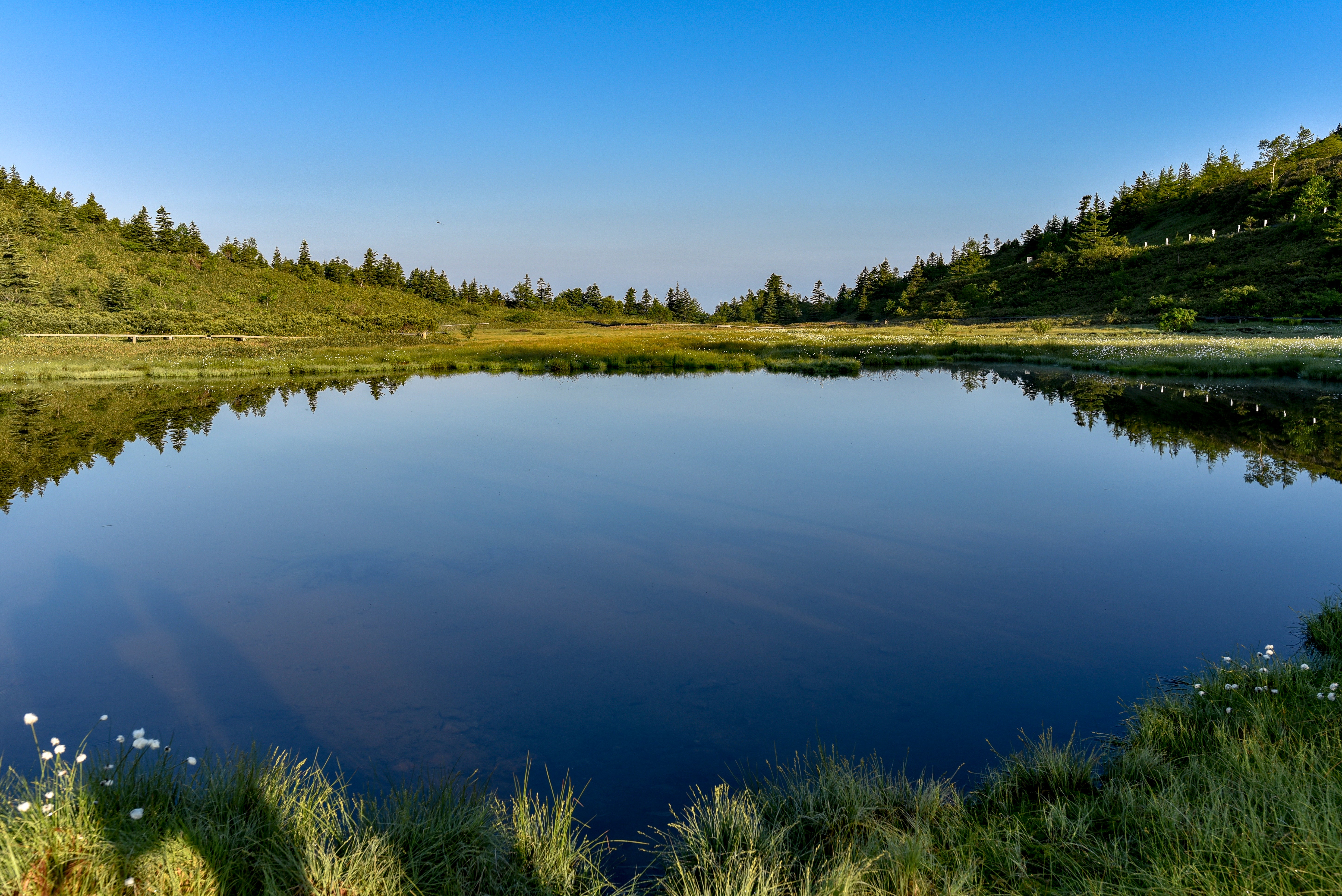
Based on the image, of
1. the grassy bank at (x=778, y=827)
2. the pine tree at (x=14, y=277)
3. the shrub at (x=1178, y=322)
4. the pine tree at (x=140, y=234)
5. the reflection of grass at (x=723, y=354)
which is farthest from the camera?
the pine tree at (x=140, y=234)

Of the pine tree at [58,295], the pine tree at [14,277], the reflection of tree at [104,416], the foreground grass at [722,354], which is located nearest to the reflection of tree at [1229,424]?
the foreground grass at [722,354]

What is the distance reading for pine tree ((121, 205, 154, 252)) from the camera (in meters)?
83.6

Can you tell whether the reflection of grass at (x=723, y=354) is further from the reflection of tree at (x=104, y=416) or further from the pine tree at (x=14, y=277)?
the pine tree at (x=14, y=277)

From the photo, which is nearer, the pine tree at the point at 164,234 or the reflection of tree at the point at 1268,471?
the reflection of tree at the point at 1268,471

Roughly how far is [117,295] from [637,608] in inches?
2771

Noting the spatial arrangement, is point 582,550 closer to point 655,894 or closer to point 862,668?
point 862,668

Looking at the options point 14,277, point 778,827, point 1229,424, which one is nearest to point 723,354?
point 1229,424

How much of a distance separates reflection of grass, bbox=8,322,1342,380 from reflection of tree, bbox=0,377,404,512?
5.55 m

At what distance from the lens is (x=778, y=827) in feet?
12.5

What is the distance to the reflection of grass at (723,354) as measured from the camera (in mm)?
30094

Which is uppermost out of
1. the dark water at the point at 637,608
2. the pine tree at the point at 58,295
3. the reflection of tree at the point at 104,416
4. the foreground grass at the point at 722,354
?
the pine tree at the point at 58,295

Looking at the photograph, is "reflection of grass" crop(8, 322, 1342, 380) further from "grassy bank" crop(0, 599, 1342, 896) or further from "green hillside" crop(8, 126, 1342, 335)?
"grassy bank" crop(0, 599, 1342, 896)

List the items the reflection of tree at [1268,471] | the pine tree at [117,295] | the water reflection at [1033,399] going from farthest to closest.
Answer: the pine tree at [117,295] < the water reflection at [1033,399] < the reflection of tree at [1268,471]

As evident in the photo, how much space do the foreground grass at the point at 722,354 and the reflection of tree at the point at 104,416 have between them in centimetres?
536
